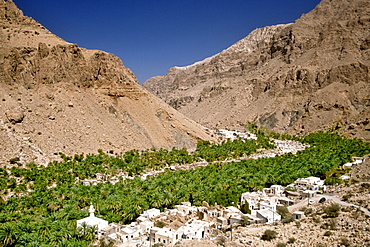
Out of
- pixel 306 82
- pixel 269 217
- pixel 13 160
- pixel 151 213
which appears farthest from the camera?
pixel 306 82

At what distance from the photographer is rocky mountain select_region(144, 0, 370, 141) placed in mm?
75500

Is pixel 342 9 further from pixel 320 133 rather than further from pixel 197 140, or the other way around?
pixel 197 140

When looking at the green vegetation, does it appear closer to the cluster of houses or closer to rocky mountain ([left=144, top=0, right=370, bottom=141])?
the cluster of houses

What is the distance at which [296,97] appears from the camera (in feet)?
282

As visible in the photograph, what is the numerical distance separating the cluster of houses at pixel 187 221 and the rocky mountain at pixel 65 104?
17.4 meters

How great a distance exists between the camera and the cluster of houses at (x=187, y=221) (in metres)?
18.5

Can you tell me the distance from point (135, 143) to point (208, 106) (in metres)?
71.7

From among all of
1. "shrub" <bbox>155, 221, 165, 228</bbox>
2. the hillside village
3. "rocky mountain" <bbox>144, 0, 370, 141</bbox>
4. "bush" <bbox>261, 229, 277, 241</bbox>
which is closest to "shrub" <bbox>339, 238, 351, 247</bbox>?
"bush" <bbox>261, 229, 277, 241</bbox>

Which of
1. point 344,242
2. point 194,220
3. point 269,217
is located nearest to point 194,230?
point 194,220

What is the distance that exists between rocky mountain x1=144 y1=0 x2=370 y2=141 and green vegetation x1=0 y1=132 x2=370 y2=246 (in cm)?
3243

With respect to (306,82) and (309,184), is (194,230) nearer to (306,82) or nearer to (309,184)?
(309,184)

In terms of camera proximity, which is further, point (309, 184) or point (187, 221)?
point (309, 184)

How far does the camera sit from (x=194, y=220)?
2092cm

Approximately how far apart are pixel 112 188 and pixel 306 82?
7126 centimetres
